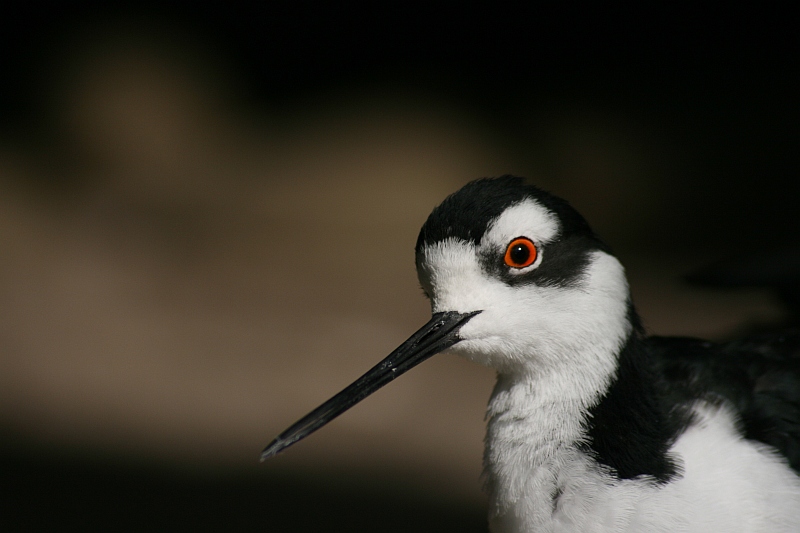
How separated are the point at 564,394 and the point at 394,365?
0.99 feet

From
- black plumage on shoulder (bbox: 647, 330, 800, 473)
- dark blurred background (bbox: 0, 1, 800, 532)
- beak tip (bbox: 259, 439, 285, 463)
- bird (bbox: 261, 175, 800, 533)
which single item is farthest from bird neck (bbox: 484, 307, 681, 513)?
dark blurred background (bbox: 0, 1, 800, 532)

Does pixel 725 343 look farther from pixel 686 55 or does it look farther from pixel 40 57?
pixel 40 57

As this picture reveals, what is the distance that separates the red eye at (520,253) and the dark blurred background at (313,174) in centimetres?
174

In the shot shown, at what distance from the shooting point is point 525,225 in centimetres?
142

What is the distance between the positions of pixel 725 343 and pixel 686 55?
2.21 meters

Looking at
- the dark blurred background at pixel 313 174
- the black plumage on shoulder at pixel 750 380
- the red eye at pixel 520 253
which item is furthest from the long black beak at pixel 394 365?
the dark blurred background at pixel 313 174

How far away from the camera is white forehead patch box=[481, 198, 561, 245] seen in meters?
1.40

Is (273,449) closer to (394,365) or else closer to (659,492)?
(394,365)

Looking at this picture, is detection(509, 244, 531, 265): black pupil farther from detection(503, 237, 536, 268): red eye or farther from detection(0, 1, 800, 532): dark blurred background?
detection(0, 1, 800, 532): dark blurred background

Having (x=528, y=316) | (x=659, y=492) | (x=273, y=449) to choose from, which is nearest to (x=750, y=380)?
(x=659, y=492)

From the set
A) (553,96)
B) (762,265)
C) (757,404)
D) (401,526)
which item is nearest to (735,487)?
(757,404)

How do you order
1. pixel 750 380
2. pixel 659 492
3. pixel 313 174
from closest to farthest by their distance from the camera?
pixel 659 492 < pixel 750 380 < pixel 313 174

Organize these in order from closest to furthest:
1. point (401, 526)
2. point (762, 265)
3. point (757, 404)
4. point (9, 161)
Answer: point (757, 404), point (762, 265), point (401, 526), point (9, 161)

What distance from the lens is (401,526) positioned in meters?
2.71
